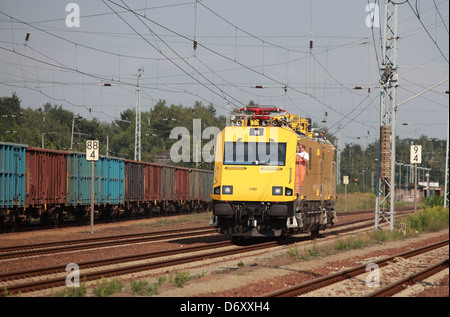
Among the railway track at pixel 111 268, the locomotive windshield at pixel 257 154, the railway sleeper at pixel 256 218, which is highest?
the locomotive windshield at pixel 257 154

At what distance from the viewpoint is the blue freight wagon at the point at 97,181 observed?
30019 millimetres

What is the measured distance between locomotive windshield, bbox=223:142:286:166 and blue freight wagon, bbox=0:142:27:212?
959 cm

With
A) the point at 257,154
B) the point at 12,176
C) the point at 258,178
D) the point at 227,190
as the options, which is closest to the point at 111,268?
the point at 227,190

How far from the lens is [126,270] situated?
14.1 metres

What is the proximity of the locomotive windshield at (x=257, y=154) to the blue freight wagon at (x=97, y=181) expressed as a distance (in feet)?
41.3

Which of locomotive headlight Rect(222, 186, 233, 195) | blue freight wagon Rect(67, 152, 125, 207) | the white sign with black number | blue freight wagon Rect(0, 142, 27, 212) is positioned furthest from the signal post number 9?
the white sign with black number

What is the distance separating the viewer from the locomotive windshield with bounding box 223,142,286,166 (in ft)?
63.6

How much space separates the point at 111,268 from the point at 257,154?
6.60m

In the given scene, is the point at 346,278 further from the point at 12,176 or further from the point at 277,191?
the point at 12,176

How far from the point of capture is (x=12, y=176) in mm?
24766

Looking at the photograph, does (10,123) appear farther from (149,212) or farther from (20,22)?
(20,22)

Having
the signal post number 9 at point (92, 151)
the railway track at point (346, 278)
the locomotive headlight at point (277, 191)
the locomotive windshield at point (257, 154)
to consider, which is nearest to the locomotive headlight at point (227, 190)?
the locomotive windshield at point (257, 154)

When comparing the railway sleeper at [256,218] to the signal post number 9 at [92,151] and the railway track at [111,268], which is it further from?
the signal post number 9 at [92,151]

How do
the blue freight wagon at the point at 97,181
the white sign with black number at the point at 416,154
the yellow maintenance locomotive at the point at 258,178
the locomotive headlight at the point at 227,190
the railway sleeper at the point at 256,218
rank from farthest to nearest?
the blue freight wagon at the point at 97,181 → the white sign with black number at the point at 416,154 → the locomotive headlight at the point at 227,190 → the yellow maintenance locomotive at the point at 258,178 → the railway sleeper at the point at 256,218
